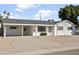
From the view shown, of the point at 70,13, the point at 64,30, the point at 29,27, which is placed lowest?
the point at 64,30

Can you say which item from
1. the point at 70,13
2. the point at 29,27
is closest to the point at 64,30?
the point at 29,27

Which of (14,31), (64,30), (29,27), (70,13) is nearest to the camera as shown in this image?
(70,13)

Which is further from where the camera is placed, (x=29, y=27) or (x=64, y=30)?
(x=64, y=30)

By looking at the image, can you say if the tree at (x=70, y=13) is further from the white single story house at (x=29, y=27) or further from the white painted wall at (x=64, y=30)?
the white painted wall at (x=64, y=30)

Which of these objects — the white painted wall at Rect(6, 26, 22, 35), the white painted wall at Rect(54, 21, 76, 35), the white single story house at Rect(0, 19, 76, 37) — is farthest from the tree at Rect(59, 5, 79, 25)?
the white painted wall at Rect(6, 26, 22, 35)

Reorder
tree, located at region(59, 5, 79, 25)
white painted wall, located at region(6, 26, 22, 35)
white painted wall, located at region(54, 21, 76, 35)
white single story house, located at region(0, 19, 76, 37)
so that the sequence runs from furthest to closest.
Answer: white painted wall, located at region(54, 21, 76, 35) < white single story house, located at region(0, 19, 76, 37) < white painted wall, located at region(6, 26, 22, 35) < tree, located at region(59, 5, 79, 25)

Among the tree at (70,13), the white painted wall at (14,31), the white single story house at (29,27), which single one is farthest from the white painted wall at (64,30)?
the white painted wall at (14,31)

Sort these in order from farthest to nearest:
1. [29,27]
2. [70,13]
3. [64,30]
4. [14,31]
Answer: [64,30] → [29,27] → [14,31] → [70,13]

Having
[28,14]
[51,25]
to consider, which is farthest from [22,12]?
[51,25]

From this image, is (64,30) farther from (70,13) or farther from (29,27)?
(70,13)

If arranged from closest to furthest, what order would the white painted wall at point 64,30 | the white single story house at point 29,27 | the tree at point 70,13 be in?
the tree at point 70,13 < the white single story house at point 29,27 < the white painted wall at point 64,30

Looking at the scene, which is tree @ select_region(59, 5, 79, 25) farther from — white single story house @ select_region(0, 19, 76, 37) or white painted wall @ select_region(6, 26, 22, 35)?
white painted wall @ select_region(6, 26, 22, 35)

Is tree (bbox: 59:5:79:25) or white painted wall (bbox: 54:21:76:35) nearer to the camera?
tree (bbox: 59:5:79:25)
